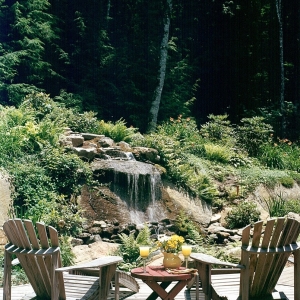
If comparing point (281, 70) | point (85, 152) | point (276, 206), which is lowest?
point (276, 206)

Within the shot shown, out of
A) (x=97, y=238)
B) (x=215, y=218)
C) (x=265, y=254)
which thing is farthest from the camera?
(x=215, y=218)

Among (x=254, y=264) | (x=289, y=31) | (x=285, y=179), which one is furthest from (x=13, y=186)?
(x=289, y=31)

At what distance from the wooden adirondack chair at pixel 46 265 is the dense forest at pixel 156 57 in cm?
1203

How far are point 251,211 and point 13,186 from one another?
5271 mm

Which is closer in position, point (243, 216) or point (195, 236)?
point (195, 236)

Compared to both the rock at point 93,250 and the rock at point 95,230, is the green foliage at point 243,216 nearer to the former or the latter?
the rock at point 95,230

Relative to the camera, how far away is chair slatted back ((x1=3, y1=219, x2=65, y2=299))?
153 inches

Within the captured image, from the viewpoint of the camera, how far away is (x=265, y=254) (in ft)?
13.5

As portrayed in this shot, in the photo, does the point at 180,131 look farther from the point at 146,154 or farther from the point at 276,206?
the point at 276,206

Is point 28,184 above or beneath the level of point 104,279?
beneath

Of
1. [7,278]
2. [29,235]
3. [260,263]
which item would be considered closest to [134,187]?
[7,278]

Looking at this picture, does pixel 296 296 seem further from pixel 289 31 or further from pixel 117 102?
pixel 289 31

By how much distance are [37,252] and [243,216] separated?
300 inches

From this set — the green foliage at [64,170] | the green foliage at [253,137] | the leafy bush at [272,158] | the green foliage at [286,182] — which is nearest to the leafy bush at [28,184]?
the green foliage at [64,170]
